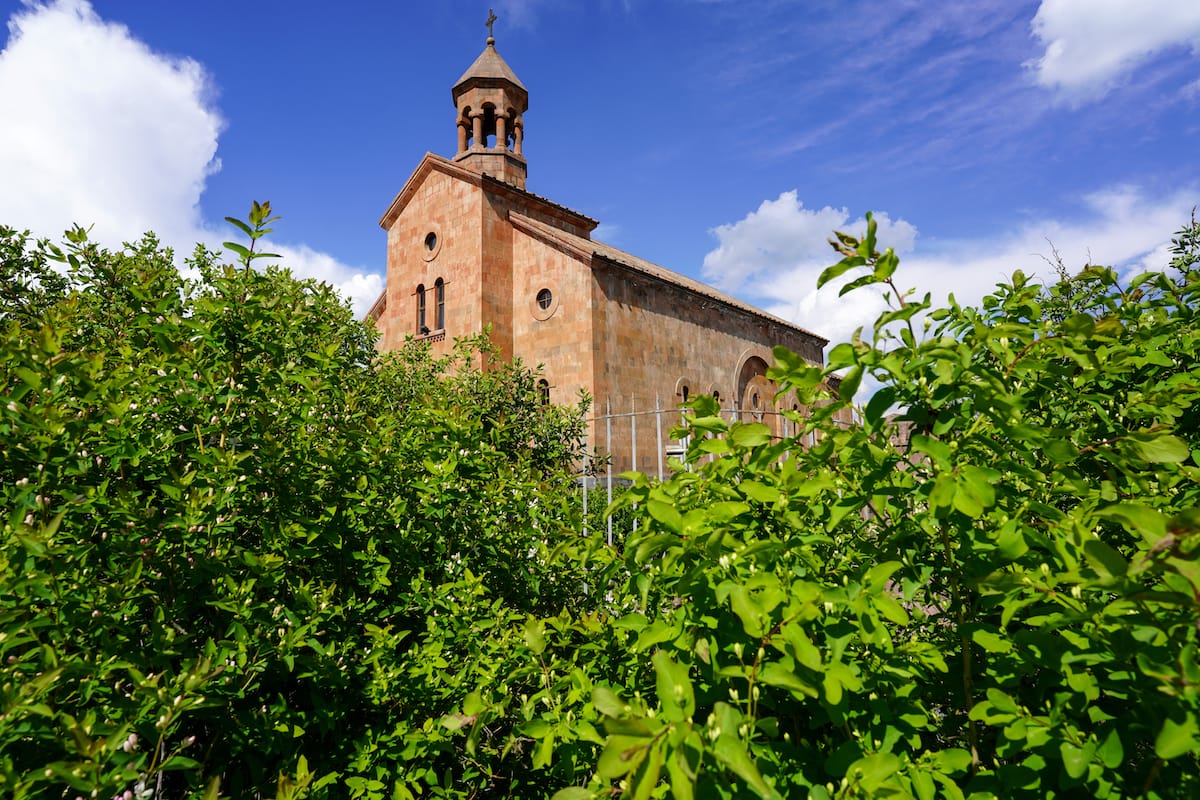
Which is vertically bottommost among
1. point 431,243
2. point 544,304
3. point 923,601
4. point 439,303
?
point 923,601

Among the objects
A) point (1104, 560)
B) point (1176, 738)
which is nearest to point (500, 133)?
point (1104, 560)

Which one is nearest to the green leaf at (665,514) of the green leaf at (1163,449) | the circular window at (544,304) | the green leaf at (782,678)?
the green leaf at (782,678)

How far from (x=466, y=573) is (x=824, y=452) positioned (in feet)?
6.19

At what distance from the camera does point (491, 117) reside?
65.3ft

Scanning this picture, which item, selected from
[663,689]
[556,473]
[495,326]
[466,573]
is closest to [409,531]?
[466,573]

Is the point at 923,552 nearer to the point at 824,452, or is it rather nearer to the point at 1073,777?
the point at 824,452

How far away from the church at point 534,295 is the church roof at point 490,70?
0.14ft

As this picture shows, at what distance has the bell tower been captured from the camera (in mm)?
19312

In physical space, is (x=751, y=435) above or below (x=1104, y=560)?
above

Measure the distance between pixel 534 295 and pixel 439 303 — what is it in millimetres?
3379

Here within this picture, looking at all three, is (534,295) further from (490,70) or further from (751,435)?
(751,435)

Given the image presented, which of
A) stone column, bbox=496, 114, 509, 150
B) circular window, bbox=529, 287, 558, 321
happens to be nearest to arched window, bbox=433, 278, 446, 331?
circular window, bbox=529, 287, 558, 321

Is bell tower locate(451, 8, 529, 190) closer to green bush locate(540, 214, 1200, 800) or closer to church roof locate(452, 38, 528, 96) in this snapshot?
church roof locate(452, 38, 528, 96)

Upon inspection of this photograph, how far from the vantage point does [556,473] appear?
485 centimetres
